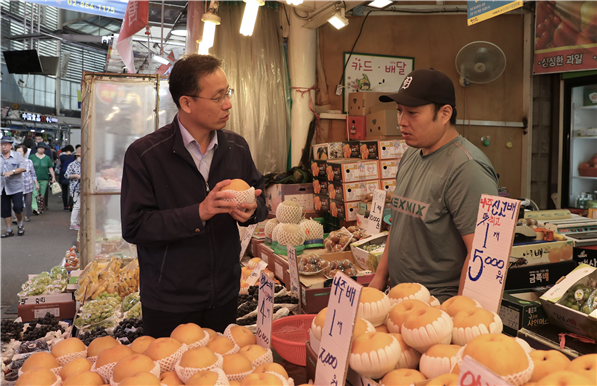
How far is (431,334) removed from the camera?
1167 mm

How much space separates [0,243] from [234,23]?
21.3ft

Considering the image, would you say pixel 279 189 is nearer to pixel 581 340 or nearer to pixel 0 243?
pixel 581 340

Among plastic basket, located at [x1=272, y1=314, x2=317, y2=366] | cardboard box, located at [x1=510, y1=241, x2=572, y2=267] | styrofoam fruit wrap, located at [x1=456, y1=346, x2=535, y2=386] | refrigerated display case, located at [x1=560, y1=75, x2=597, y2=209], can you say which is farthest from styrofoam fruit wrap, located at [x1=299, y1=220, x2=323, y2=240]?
refrigerated display case, located at [x1=560, y1=75, x2=597, y2=209]

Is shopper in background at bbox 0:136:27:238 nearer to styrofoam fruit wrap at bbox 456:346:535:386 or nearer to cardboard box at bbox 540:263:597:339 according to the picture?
cardboard box at bbox 540:263:597:339

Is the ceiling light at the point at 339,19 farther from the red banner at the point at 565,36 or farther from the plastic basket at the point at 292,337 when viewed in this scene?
the plastic basket at the point at 292,337

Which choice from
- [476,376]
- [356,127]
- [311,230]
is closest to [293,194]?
[311,230]

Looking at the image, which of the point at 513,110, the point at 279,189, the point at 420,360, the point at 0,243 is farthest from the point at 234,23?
the point at 0,243

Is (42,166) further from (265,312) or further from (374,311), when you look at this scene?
(374,311)

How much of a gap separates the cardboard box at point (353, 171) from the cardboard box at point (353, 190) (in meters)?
0.05

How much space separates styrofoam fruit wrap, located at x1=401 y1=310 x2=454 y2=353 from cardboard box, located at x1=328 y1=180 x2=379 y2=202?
3418 mm

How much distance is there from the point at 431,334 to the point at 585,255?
2.04 metres

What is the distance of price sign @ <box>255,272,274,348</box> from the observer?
4.68ft

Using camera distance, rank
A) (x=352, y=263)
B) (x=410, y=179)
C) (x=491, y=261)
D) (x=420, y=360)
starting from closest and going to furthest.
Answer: (x=420, y=360) < (x=491, y=261) < (x=410, y=179) < (x=352, y=263)

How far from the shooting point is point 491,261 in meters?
1.33
